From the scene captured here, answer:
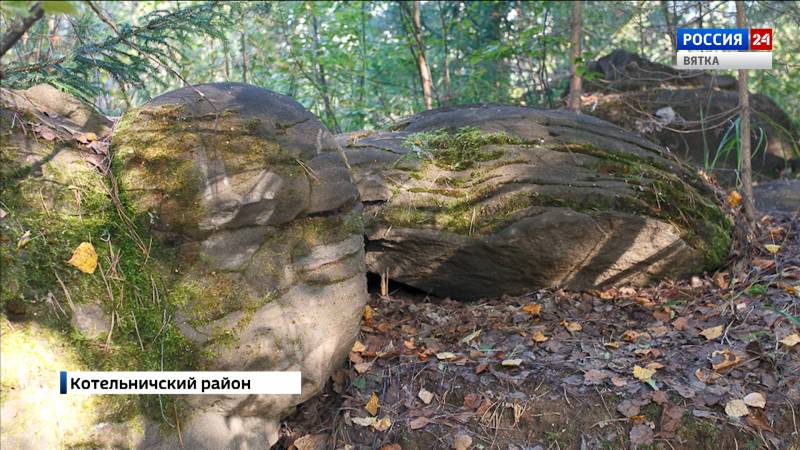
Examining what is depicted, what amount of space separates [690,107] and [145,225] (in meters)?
8.37

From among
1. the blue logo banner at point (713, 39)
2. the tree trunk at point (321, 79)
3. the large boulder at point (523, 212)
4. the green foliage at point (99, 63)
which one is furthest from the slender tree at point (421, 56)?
the green foliage at point (99, 63)

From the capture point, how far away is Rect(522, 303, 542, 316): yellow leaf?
4.89 meters

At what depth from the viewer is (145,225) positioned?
3.56 m

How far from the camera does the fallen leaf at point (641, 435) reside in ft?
11.9

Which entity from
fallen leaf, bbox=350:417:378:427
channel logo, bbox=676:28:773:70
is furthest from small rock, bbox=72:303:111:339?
channel logo, bbox=676:28:773:70

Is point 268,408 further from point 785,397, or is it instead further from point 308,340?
point 785,397

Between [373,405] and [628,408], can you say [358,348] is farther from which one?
[628,408]

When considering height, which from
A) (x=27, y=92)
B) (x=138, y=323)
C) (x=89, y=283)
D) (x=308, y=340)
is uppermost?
(x=27, y=92)

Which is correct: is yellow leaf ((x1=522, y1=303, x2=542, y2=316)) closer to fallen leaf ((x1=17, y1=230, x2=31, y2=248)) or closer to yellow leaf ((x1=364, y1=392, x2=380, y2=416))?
yellow leaf ((x1=364, y1=392, x2=380, y2=416))

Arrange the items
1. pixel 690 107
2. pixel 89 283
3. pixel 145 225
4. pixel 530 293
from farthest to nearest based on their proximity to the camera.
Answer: pixel 690 107 < pixel 530 293 < pixel 145 225 < pixel 89 283

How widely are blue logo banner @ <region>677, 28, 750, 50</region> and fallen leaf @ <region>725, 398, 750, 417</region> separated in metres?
3.14

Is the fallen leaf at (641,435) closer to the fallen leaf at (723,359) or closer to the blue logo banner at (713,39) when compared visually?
the fallen leaf at (723,359)

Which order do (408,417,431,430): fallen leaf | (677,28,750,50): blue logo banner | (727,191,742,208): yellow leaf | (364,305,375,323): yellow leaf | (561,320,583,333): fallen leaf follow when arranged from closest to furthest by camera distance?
(408,417,431,430): fallen leaf < (561,320,583,333): fallen leaf < (364,305,375,323): yellow leaf < (677,28,750,50): blue logo banner < (727,191,742,208): yellow leaf

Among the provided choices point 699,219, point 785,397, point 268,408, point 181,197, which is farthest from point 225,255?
point 699,219
